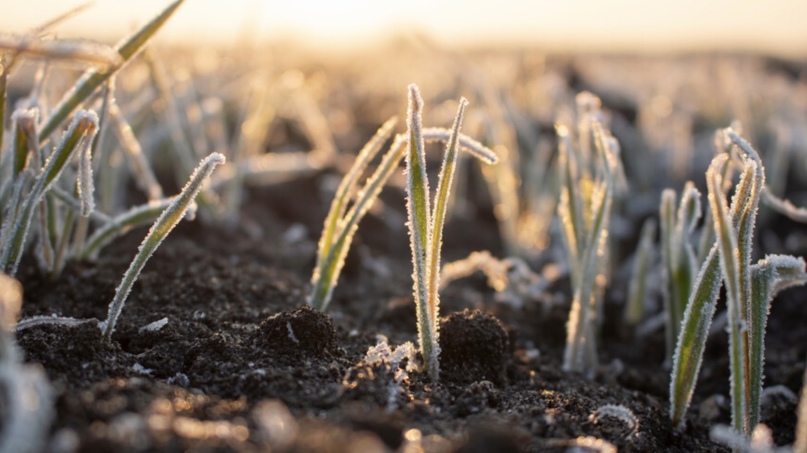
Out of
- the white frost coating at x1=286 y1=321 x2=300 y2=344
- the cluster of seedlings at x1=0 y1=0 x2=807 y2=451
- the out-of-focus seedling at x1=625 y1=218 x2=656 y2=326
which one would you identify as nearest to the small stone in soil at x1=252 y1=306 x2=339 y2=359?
the white frost coating at x1=286 y1=321 x2=300 y2=344

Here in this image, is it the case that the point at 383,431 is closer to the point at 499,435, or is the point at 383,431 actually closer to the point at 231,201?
the point at 499,435

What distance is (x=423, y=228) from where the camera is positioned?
1.14 m

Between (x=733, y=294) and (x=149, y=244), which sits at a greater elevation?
(x=733, y=294)

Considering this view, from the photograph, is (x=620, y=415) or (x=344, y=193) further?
(x=344, y=193)

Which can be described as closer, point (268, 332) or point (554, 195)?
point (268, 332)

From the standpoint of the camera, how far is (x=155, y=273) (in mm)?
1509

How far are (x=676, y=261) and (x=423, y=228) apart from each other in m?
0.70

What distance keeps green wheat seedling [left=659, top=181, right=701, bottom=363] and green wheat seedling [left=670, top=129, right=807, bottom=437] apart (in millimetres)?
272

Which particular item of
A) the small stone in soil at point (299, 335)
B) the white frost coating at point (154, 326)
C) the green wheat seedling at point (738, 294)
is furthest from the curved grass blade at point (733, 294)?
the white frost coating at point (154, 326)

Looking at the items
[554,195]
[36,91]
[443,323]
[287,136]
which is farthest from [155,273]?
[287,136]

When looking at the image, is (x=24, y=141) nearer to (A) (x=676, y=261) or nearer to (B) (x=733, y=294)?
(B) (x=733, y=294)

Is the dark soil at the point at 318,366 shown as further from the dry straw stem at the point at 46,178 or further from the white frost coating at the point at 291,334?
the dry straw stem at the point at 46,178

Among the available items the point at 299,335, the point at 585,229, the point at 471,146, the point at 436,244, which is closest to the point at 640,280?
the point at 585,229

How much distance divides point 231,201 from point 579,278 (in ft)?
3.57
